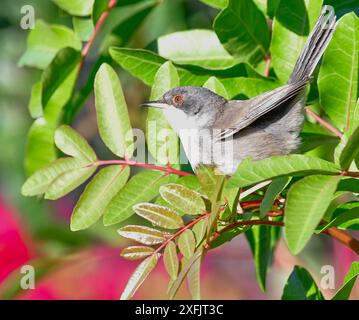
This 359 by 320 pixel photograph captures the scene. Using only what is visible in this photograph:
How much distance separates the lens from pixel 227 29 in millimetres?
2527

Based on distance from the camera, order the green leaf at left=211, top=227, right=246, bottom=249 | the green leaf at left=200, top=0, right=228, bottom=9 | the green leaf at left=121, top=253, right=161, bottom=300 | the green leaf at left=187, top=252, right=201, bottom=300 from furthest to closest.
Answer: the green leaf at left=200, top=0, right=228, bottom=9 < the green leaf at left=211, top=227, right=246, bottom=249 < the green leaf at left=121, top=253, right=161, bottom=300 < the green leaf at left=187, top=252, right=201, bottom=300

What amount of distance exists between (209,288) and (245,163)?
163cm

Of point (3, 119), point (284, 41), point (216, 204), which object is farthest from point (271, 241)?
point (3, 119)

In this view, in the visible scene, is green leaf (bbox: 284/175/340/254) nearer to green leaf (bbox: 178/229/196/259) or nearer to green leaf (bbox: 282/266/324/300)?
green leaf (bbox: 178/229/196/259)

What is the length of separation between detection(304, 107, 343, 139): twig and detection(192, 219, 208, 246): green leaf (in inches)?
24.6

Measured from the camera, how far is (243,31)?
2.55m

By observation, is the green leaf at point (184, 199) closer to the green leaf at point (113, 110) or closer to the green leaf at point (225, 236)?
the green leaf at point (225, 236)

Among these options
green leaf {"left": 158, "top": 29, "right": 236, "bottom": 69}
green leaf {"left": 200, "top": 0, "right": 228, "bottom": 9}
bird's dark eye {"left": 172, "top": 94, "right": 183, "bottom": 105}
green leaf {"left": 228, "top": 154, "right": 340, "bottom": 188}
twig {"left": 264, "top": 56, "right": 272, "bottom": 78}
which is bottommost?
green leaf {"left": 228, "top": 154, "right": 340, "bottom": 188}

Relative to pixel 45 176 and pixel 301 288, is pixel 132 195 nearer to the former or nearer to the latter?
pixel 45 176

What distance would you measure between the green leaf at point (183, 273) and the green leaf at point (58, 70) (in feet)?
3.32

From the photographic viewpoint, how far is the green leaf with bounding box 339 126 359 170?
1.80m

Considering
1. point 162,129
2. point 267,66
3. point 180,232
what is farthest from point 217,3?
point 180,232

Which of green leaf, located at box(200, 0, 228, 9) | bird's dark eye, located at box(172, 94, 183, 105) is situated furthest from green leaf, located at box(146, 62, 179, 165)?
green leaf, located at box(200, 0, 228, 9)

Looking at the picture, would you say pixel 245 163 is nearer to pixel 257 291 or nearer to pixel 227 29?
pixel 227 29
